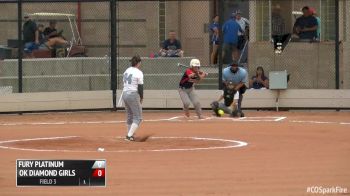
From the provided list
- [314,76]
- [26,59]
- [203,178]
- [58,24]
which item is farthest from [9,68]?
[203,178]

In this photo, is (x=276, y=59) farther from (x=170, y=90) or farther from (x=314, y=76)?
(x=170, y=90)

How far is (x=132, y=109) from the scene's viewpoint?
2397 cm

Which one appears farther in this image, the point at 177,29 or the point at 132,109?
the point at 177,29

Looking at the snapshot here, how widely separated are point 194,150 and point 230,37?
1228 centimetres

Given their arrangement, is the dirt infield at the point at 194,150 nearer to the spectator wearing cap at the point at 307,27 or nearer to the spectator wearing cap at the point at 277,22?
the spectator wearing cap at the point at 307,27

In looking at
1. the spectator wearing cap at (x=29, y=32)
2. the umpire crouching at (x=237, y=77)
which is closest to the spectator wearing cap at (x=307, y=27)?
the umpire crouching at (x=237, y=77)

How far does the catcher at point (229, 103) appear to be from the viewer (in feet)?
101

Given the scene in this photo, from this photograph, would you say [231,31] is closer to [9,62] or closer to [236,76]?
[236,76]

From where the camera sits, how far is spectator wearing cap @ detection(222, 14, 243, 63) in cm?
3425

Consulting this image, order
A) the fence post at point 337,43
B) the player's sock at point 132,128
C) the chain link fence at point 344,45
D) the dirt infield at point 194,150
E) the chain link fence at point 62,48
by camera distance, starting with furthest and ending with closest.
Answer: the chain link fence at point 62,48 < the chain link fence at point 344,45 < the fence post at point 337,43 < the player's sock at point 132,128 < the dirt infield at point 194,150

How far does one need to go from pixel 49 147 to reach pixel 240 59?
12.6m
